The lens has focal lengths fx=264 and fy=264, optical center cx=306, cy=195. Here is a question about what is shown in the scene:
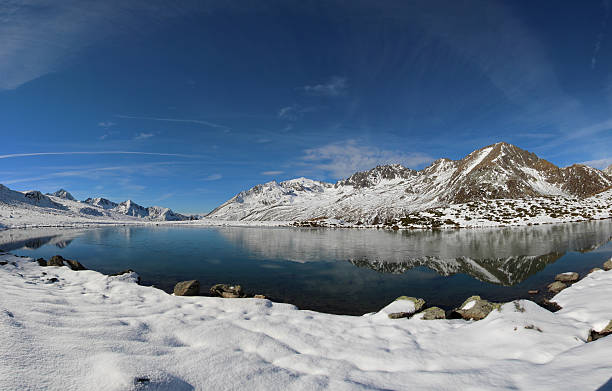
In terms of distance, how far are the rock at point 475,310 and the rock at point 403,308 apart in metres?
2.21

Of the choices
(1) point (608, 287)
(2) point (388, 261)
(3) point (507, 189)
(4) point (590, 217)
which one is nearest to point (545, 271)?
(1) point (608, 287)

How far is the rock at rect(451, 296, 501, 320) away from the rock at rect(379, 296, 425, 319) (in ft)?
7.26

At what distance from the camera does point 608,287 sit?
686 inches

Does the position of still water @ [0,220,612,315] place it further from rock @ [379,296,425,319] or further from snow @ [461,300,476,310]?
snow @ [461,300,476,310]

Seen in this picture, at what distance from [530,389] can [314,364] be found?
20.4 feet

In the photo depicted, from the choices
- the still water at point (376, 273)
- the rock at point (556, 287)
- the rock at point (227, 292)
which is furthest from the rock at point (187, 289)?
the rock at point (556, 287)

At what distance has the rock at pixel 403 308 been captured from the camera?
16.3 metres

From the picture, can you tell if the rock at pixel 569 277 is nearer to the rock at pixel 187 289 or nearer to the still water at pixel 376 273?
the still water at pixel 376 273

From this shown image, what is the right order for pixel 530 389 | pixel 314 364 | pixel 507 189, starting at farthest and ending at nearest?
pixel 507 189 < pixel 314 364 < pixel 530 389

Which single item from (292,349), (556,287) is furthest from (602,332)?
(292,349)

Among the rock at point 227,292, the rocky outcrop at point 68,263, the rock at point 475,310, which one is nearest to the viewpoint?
the rock at point 475,310

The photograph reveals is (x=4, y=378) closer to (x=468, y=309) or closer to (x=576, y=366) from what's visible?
(x=576, y=366)

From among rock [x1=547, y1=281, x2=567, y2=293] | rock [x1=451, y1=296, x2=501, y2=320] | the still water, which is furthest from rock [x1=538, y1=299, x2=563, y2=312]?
rock [x1=451, y1=296, x2=501, y2=320]

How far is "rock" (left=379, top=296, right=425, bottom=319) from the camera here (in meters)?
16.3
